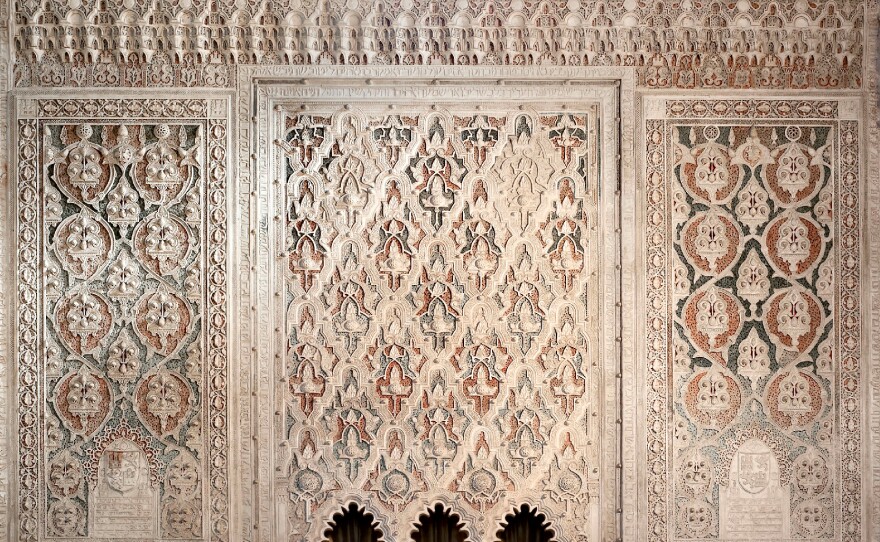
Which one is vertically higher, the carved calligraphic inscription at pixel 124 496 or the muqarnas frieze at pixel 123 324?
the muqarnas frieze at pixel 123 324

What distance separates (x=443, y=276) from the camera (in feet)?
9.15

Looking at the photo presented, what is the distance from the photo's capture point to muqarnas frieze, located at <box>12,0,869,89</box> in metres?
2.75

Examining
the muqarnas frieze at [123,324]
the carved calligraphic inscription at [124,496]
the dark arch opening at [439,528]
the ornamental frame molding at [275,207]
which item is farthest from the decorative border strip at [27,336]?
the dark arch opening at [439,528]

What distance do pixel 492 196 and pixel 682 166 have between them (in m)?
0.63

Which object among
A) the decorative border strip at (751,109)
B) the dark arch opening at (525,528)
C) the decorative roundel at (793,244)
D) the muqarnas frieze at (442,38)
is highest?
the muqarnas frieze at (442,38)

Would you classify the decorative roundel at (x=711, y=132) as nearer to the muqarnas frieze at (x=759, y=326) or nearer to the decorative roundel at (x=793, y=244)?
the muqarnas frieze at (x=759, y=326)

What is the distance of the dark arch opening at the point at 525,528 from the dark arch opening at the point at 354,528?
412 millimetres

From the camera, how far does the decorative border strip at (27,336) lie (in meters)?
2.75

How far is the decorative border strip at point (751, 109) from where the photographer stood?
110 inches

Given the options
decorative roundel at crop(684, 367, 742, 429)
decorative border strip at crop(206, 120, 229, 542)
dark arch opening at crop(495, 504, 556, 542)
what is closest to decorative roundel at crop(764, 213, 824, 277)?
decorative roundel at crop(684, 367, 742, 429)

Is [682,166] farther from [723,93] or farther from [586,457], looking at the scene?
[586,457]

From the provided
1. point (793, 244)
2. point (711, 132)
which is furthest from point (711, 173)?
point (793, 244)

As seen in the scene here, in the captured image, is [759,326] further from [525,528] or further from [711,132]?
[525,528]

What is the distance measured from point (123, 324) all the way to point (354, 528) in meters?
1.00
